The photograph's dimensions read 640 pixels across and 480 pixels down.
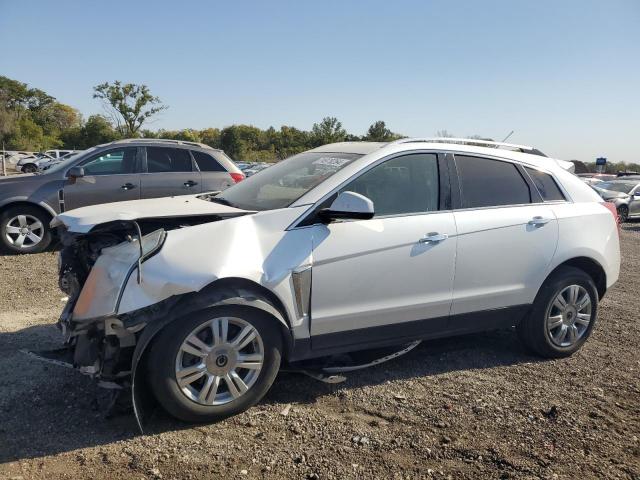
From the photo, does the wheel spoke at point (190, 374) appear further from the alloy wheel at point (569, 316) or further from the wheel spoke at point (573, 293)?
the wheel spoke at point (573, 293)

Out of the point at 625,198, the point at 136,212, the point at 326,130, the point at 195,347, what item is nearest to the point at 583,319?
the point at 195,347

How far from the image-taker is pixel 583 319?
4.70 m

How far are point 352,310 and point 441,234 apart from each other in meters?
0.90

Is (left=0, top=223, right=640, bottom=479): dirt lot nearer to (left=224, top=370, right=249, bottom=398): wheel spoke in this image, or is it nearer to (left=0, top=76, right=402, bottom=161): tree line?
(left=224, top=370, right=249, bottom=398): wheel spoke

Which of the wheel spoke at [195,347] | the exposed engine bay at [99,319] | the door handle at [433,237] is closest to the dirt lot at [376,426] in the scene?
the exposed engine bay at [99,319]

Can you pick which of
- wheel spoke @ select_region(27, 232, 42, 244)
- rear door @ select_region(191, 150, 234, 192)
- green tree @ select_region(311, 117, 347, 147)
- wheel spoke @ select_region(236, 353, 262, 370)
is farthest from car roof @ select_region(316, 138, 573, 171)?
green tree @ select_region(311, 117, 347, 147)

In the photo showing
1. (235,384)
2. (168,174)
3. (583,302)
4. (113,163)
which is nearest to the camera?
(235,384)

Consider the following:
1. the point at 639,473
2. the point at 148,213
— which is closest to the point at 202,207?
the point at 148,213

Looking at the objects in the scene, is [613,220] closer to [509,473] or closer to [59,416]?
Result: [509,473]

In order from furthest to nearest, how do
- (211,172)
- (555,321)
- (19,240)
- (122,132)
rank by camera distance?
(122,132), (211,172), (19,240), (555,321)

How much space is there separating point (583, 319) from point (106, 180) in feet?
23.0

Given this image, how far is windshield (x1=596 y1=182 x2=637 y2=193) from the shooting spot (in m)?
19.7

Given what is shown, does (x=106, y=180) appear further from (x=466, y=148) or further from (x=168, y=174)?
(x=466, y=148)

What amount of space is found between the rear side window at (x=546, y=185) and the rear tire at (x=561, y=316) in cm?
63
